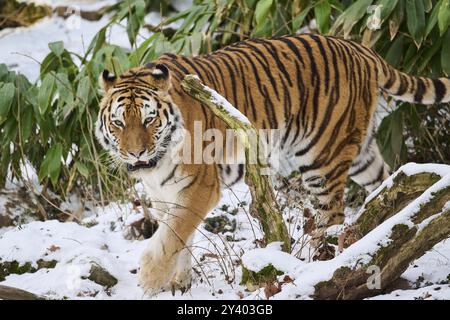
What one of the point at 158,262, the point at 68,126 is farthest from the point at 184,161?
the point at 68,126

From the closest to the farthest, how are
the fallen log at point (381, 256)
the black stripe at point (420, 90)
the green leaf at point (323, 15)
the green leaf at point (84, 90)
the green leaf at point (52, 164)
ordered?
the fallen log at point (381, 256) < the black stripe at point (420, 90) < the green leaf at point (323, 15) < the green leaf at point (84, 90) < the green leaf at point (52, 164)

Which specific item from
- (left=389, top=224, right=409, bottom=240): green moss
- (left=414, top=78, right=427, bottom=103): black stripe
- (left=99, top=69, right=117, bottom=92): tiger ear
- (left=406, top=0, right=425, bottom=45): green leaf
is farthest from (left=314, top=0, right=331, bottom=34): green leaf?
(left=389, top=224, right=409, bottom=240): green moss

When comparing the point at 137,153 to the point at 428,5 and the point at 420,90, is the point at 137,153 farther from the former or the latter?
the point at 428,5

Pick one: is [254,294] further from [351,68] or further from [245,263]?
[351,68]

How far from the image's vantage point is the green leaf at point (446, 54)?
224 inches

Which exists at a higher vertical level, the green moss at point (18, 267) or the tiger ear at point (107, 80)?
the tiger ear at point (107, 80)

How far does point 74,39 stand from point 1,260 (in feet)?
20.2

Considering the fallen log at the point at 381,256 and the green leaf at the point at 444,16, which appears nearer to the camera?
the fallen log at the point at 381,256

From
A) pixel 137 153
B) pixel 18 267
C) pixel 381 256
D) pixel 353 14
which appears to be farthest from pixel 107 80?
pixel 353 14

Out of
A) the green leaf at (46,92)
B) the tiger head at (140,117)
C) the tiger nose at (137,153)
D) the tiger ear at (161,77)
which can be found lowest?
the tiger nose at (137,153)

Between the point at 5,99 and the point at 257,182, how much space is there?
3017mm

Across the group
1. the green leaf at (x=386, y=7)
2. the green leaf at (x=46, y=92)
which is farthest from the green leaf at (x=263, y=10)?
the green leaf at (x=46, y=92)

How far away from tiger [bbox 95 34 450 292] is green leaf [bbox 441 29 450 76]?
0.79 meters

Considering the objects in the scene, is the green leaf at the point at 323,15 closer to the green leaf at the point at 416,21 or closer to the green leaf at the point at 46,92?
the green leaf at the point at 416,21
